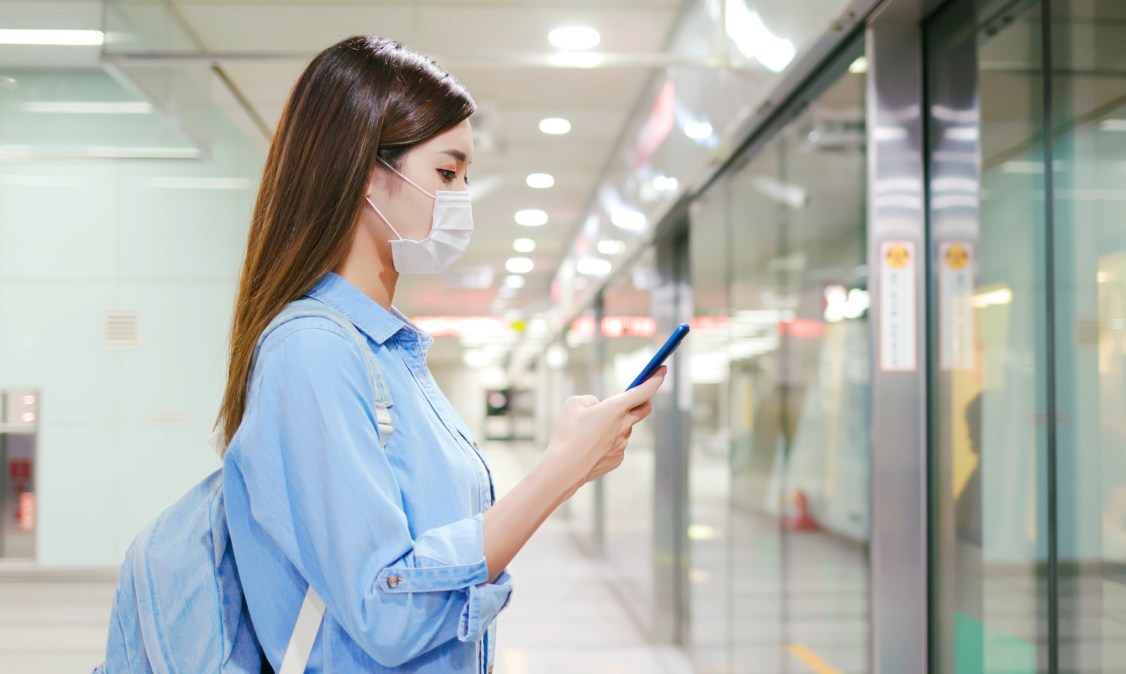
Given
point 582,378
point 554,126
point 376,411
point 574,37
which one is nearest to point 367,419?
point 376,411

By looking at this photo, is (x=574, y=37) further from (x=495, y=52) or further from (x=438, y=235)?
(x=438, y=235)

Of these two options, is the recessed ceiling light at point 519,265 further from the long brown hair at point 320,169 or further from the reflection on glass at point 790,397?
the long brown hair at point 320,169

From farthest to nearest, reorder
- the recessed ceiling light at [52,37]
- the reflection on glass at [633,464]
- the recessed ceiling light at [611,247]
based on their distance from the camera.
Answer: the recessed ceiling light at [611,247] → the reflection on glass at [633,464] → the recessed ceiling light at [52,37]

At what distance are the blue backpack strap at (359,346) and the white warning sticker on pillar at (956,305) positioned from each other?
5.25 feet

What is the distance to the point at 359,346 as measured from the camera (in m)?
1.02

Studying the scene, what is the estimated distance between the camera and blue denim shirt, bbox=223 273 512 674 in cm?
94

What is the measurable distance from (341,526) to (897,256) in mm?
1841

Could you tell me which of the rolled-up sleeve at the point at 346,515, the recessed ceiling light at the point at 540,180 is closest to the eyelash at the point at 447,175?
the rolled-up sleeve at the point at 346,515

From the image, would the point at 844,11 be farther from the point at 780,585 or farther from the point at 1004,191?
the point at 780,585

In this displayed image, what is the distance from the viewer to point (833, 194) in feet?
9.89

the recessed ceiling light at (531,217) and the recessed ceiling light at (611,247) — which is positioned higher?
the recessed ceiling light at (531,217)

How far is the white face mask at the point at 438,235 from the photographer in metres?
1.18

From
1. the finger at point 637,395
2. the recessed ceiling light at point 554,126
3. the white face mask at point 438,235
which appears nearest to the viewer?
the finger at point 637,395

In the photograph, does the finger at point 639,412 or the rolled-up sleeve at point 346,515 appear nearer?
the rolled-up sleeve at point 346,515
